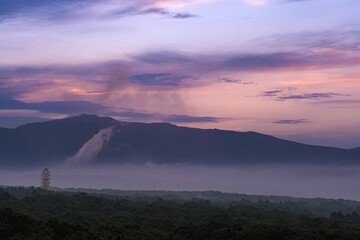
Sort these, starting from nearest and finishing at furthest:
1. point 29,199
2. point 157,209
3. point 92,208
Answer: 1. point 157,209
2. point 92,208
3. point 29,199

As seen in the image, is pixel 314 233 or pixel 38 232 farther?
pixel 314 233

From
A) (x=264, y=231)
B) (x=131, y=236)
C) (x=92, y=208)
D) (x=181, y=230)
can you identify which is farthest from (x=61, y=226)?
(x=92, y=208)

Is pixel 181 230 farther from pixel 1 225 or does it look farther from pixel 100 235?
pixel 1 225

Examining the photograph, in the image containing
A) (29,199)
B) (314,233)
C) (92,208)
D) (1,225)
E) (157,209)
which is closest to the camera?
(1,225)

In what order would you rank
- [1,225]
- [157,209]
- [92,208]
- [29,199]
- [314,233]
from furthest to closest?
[29,199] < [92,208] < [157,209] < [314,233] < [1,225]

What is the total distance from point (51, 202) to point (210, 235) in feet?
243

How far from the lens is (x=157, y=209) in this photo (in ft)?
384

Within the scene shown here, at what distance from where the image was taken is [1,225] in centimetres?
6456

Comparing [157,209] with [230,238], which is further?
[157,209]

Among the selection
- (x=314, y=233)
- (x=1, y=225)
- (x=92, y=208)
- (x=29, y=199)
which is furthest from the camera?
(x=29, y=199)

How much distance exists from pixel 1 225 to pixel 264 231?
28.1 meters

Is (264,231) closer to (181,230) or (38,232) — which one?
(181,230)

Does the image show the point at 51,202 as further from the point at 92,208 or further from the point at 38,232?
the point at 38,232

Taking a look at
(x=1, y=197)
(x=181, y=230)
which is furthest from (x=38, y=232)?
(x=1, y=197)
